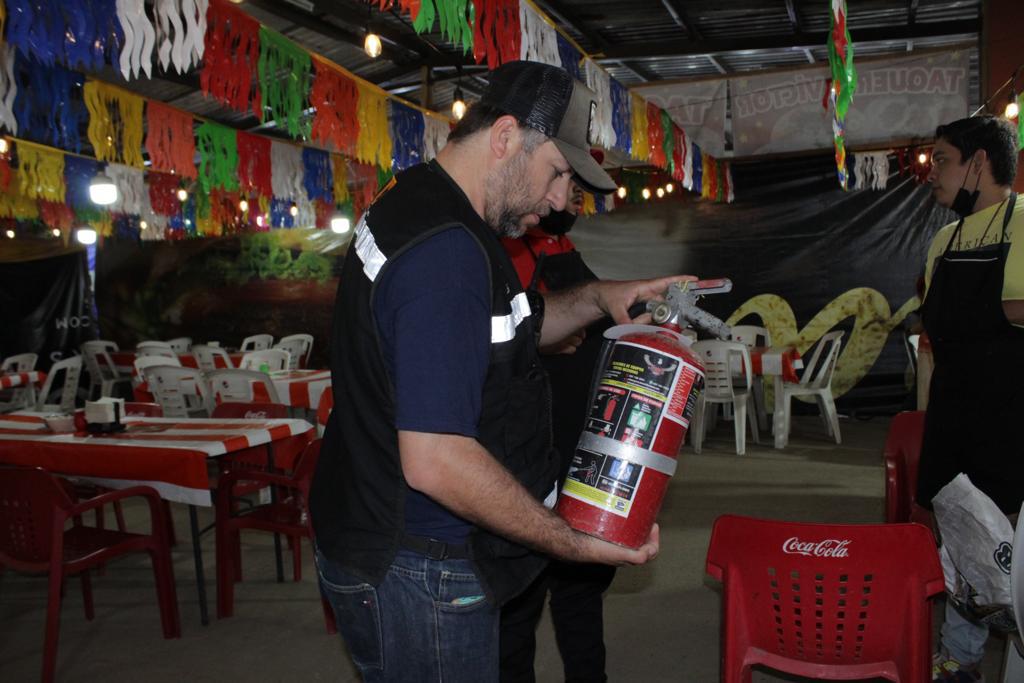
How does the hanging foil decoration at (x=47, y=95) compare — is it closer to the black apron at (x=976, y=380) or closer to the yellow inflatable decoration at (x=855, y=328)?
the black apron at (x=976, y=380)

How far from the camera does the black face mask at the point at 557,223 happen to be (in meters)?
2.19

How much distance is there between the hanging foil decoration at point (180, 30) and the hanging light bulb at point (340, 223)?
287 inches

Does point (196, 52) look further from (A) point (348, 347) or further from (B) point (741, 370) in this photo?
(B) point (741, 370)

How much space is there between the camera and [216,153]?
6.35 m

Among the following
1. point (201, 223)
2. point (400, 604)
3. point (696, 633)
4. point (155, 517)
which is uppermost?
point (201, 223)

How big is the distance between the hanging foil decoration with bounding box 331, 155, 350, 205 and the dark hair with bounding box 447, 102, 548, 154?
7.50 meters

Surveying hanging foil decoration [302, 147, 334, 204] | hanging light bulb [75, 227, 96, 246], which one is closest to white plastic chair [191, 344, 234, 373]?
hanging foil decoration [302, 147, 334, 204]

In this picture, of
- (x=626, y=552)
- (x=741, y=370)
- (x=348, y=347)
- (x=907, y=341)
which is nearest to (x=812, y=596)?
(x=626, y=552)

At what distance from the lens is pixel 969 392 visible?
2260mm

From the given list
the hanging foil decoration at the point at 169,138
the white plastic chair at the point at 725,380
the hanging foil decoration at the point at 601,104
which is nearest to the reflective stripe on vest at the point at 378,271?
the hanging foil decoration at the point at 601,104

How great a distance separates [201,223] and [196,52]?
700cm

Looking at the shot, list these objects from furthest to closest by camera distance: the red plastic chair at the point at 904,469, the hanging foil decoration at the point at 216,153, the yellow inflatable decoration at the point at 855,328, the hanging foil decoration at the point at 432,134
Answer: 1. the yellow inflatable decoration at the point at 855,328
2. the hanging foil decoration at the point at 432,134
3. the hanging foil decoration at the point at 216,153
4. the red plastic chair at the point at 904,469

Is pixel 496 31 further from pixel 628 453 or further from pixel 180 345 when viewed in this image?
pixel 180 345

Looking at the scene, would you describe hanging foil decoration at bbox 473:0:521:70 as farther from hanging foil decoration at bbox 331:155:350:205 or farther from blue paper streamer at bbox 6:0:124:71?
hanging foil decoration at bbox 331:155:350:205
